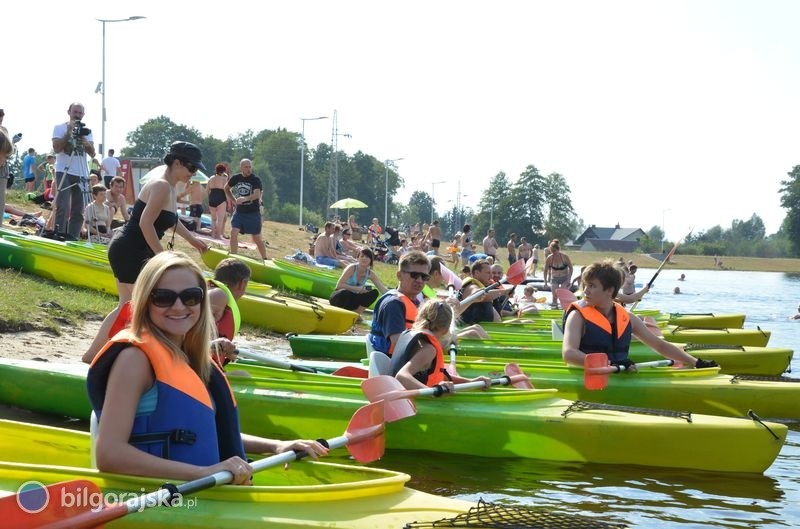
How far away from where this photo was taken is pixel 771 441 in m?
6.14

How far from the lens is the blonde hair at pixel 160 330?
326cm

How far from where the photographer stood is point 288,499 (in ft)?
12.0

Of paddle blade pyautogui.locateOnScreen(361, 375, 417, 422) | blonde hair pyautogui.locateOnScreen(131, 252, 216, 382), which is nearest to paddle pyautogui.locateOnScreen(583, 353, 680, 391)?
paddle blade pyautogui.locateOnScreen(361, 375, 417, 422)

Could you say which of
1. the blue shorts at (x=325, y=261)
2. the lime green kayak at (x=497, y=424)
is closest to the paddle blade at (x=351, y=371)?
the lime green kayak at (x=497, y=424)

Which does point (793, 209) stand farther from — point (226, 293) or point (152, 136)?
point (226, 293)

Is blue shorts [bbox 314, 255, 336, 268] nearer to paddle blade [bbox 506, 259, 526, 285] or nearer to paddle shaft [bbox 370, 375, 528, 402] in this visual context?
paddle blade [bbox 506, 259, 526, 285]

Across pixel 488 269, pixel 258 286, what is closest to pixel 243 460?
pixel 488 269

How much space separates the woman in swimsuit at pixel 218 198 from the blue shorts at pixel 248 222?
62.2 inches

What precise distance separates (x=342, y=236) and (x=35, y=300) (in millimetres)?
13194

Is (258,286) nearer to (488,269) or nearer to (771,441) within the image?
(488,269)

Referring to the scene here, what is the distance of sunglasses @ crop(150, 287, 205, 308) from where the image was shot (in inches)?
128

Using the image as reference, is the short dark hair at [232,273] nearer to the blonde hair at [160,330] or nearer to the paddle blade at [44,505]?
the blonde hair at [160,330]

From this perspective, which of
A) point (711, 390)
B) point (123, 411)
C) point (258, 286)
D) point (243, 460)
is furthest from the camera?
point (258, 286)

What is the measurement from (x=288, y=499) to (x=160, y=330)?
0.84 metres
